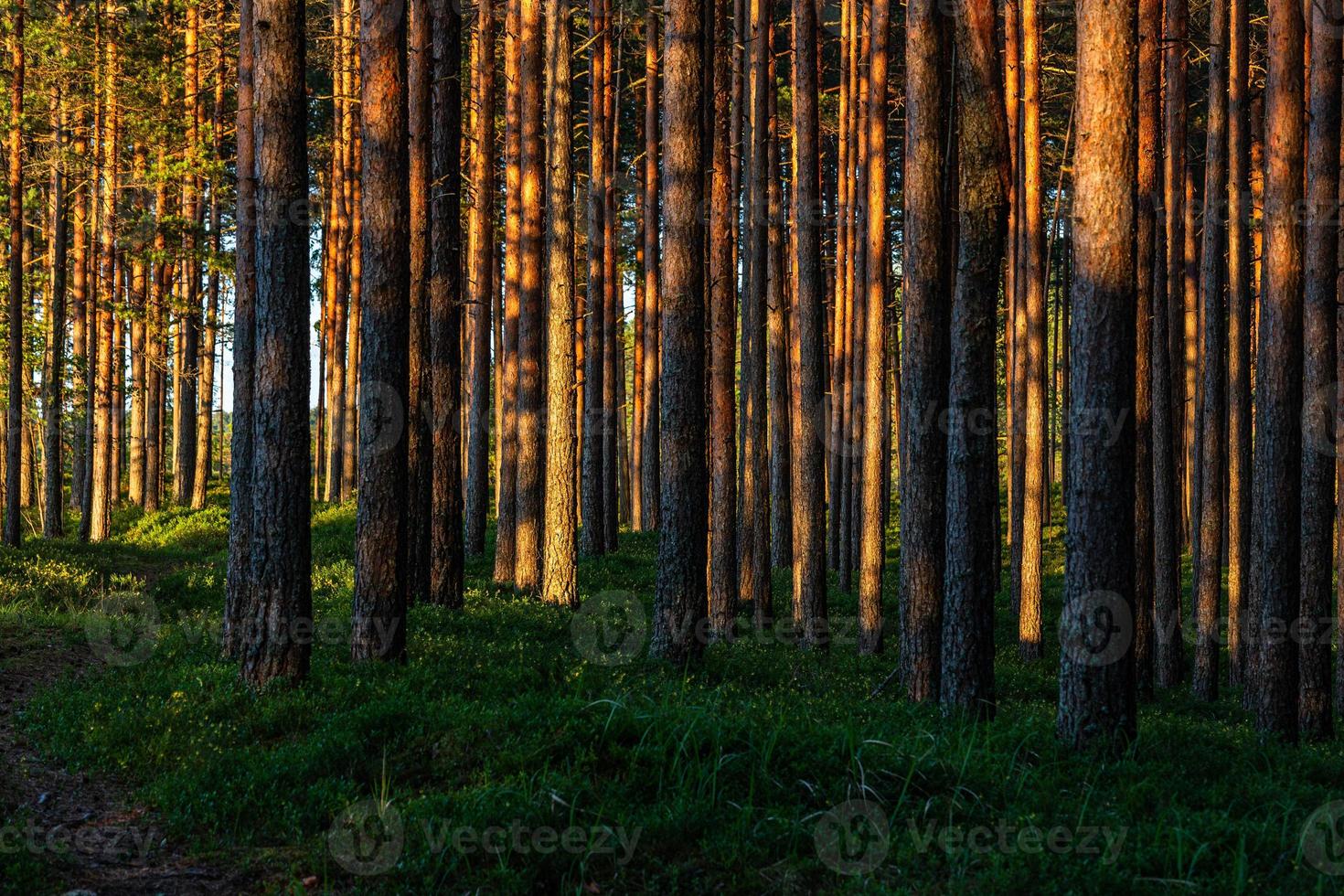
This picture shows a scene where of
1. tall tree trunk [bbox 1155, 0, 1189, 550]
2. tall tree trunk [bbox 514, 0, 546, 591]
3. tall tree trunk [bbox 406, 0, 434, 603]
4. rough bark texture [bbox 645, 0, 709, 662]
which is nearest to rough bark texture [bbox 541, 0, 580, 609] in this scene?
tall tree trunk [bbox 514, 0, 546, 591]

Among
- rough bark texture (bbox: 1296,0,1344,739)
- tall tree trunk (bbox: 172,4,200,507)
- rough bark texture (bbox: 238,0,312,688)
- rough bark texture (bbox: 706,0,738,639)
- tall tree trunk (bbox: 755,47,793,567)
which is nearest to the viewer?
rough bark texture (bbox: 238,0,312,688)

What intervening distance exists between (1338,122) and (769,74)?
938 centimetres

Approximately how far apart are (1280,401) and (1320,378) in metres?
0.76

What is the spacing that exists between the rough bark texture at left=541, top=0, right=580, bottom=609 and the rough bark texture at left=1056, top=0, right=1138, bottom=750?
8661 millimetres

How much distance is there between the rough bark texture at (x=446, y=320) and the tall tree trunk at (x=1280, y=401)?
9600 mm

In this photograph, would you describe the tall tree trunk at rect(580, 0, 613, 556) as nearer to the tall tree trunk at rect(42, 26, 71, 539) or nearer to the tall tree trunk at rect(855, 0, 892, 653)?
the tall tree trunk at rect(855, 0, 892, 653)

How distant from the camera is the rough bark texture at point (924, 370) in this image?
1030cm

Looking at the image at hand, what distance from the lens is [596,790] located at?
6324 mm

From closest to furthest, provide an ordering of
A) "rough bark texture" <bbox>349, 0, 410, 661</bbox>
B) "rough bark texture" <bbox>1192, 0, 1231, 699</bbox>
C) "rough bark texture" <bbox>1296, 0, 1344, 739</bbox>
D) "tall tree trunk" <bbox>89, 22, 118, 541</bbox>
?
"rough bark texture" <bbox>349, 0, 410, 661</bbox>
"rough bark texture" <bbox>1296, 0, 1344, 739</bbox>
"rough bark texture" <bbox>1192, 0, 1231, 699</bbox>
"tall tree trunk" <bbox>89, 22, 118, 541</bbox>

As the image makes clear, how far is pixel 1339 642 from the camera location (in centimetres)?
1371

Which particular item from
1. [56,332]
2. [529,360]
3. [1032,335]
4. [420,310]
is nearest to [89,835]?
[420,310]

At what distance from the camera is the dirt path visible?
5.72 meters

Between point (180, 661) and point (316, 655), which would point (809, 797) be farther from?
point (180, 661)

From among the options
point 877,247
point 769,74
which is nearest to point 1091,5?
point 877,247
